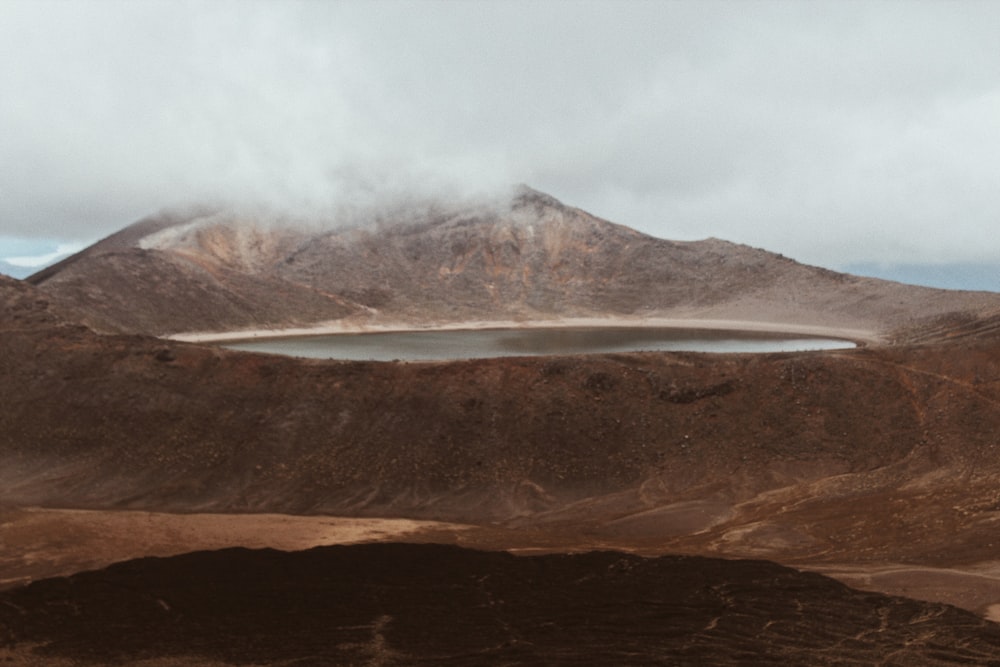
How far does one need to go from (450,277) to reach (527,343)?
44.7 meters

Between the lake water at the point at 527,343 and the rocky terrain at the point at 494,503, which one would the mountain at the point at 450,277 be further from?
the rocky terrain at the point at 494,503

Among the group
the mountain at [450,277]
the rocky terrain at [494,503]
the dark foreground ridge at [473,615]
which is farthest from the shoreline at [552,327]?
the dark foreground ridge at [473,615]

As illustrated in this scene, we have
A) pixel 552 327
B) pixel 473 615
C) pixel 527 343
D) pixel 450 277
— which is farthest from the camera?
pixel 450 277

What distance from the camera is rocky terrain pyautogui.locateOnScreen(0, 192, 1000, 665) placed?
49.9ft

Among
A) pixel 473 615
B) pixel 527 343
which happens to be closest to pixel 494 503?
pixel 473 615

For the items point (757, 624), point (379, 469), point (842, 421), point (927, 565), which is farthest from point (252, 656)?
point (842, 421)

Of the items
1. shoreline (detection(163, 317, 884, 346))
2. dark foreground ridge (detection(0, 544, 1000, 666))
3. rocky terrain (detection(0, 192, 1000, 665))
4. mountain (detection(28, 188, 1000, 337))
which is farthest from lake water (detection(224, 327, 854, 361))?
dark foreground ridge (detection(0, 544, 1000, 666))

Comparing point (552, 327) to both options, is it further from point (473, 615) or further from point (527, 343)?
point (473, 615)

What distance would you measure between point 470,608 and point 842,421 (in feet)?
57.8

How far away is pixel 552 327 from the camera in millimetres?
85562

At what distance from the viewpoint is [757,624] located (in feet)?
50.6

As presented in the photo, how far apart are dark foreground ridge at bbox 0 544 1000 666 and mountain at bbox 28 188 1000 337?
5826 centimetres

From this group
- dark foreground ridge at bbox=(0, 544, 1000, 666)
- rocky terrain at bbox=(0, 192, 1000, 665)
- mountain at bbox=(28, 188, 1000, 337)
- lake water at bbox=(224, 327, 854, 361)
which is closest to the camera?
dark foreground ridge at bbox=(0, 544, 1000, 666)

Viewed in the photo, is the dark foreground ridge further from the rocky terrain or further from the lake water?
the lake water
